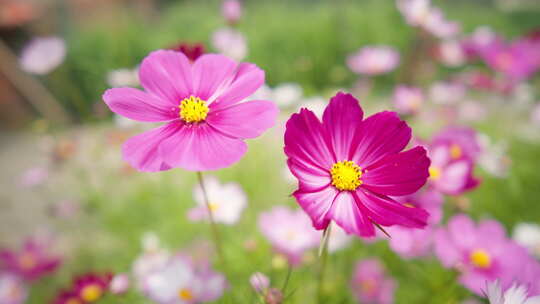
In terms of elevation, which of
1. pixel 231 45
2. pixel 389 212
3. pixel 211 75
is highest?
pixel 231 45

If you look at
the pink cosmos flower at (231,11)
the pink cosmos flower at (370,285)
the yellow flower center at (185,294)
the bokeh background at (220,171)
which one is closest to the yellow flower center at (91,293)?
the bokeh background at (220,171)

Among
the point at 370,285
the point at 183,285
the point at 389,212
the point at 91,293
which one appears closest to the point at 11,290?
the point at 91,293

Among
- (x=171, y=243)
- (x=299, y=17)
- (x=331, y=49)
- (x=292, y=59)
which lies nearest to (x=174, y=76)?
(x=171, y=243)

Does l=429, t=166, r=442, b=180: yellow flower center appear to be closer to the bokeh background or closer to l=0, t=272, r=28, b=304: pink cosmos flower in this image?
the bokeh background

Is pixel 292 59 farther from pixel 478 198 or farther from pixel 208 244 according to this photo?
pixel 208 244

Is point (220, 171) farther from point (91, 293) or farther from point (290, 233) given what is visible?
point (91, 293)

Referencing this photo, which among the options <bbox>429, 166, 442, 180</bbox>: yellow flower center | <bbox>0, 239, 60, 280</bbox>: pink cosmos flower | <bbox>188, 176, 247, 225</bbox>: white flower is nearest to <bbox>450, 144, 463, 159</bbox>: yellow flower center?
<bbox>429, 166, 442, 180</bbox>: yellow flower center
